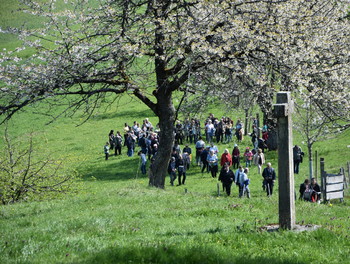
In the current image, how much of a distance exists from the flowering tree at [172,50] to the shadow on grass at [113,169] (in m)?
12.8

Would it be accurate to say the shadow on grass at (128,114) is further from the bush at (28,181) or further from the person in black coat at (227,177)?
the bush at (28,181)

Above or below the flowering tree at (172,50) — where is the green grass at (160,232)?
below

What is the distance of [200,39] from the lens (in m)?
14.1

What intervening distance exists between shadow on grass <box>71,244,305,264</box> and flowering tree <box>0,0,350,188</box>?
769 centimetres

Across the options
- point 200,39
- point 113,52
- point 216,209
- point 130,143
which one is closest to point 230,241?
point 216,209

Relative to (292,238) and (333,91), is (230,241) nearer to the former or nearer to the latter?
(292,238)

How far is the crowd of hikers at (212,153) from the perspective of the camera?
2222 centimetres

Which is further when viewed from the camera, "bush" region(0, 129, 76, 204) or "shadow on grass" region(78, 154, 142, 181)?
"shadow on grass" region(78, 154, 142, 181)

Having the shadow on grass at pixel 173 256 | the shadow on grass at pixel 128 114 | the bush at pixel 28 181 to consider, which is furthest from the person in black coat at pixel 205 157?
the shadow on grass at pixel 173 256

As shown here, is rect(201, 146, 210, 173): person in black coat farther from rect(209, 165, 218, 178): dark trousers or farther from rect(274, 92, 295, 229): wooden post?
rect(274, 92, 295, 229): wooden post

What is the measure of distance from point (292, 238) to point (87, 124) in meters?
42.3

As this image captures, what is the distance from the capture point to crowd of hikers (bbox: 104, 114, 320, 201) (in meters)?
22.2

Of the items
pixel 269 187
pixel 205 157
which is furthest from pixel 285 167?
pixel 205 157

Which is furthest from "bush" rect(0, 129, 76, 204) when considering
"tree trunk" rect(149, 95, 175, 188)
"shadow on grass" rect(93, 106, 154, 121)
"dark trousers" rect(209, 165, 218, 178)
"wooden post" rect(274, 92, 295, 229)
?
"shadow on grass" rect(93, 106, 154, 121)
